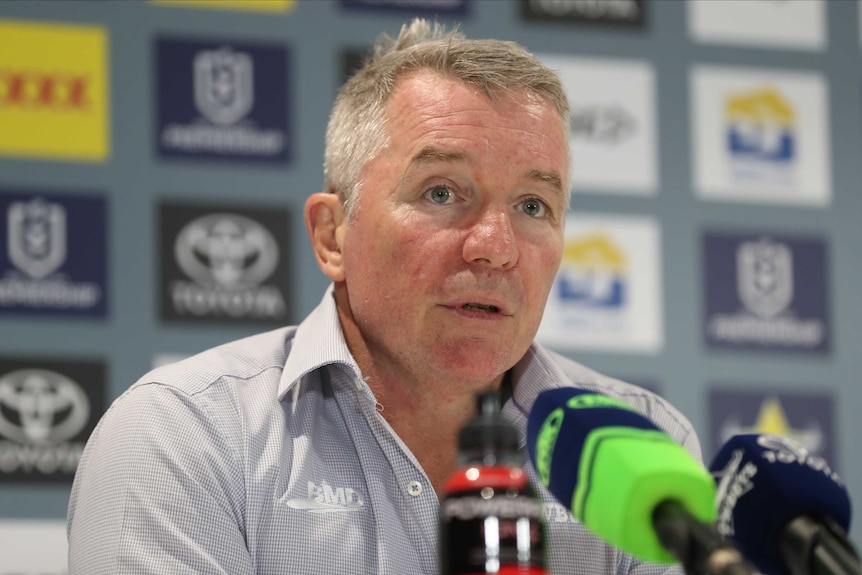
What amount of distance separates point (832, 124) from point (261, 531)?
11.2ft

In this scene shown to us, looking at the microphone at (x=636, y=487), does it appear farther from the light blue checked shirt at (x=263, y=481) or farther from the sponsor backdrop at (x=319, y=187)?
the sponsor backdrop at (x=319, y=187)

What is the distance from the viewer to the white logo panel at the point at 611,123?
15.5ft

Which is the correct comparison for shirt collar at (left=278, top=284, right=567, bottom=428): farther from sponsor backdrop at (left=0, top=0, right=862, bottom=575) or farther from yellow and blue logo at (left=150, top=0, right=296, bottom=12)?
yellow and blue logo at (left=150, top=0, right=296, bottom=12)

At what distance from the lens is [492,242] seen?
2.54 metres

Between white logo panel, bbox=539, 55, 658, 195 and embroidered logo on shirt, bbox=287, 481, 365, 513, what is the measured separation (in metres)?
2.41

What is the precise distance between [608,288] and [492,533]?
3.36m

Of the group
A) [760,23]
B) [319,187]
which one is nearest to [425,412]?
[319,187]

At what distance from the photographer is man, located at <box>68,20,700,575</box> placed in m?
2.32

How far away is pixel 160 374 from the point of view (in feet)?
8.38

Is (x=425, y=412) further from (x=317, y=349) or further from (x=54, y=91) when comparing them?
(x=54, y=91)

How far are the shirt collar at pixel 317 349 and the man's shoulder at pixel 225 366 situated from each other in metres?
0.03

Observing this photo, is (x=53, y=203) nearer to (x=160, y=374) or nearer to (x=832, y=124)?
(x=160, y=374)

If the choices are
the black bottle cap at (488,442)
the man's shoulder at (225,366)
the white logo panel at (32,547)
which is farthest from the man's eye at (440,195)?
the white logo panel at (32,547)

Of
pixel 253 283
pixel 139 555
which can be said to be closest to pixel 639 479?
pixel 139 555
